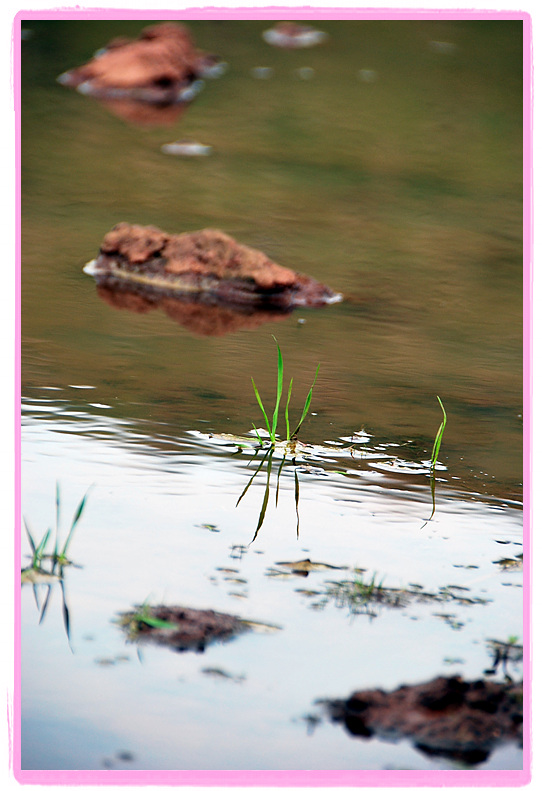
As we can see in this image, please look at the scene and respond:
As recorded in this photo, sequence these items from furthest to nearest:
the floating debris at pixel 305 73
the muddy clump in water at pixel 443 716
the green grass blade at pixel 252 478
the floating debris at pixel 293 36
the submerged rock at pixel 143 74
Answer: the floating debris at pixel 293 36 → the floating debris at pixel 305 73 → the submerged rock at pixel 143 74 → the green grass blade at pixel 252 478 → the muddy clump in water at pixel 443 716

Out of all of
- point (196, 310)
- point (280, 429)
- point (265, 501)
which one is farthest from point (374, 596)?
point (196, 310)

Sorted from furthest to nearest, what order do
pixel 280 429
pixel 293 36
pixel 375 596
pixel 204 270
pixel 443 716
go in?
pixel 293 36 → pixel 204 270 → pixel 280 429 → pixel 375 596 → pixel 443 716

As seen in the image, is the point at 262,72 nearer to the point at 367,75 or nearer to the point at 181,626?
the point at 367,75

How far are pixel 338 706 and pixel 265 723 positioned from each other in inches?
6.6

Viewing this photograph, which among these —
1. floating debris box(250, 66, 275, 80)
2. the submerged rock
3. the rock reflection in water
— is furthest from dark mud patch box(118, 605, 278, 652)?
floating debris box(250, 66, 275, 80)

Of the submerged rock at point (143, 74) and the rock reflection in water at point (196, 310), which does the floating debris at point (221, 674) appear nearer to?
the rock reflection in water at point (196, 310)

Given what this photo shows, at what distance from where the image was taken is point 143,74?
10211 millimetres

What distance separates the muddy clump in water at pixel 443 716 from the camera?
2.09 meters

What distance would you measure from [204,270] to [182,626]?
11.4ft

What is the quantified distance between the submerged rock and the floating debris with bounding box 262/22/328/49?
3.14 ft

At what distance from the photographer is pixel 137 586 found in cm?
256

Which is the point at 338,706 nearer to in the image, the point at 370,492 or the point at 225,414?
the point at 370,492

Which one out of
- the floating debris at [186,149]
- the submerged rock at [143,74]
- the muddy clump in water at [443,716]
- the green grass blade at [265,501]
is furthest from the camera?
the submerged rock at [143,74]

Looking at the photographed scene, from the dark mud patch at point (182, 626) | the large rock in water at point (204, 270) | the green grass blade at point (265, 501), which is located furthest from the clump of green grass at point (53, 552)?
the large rock in water at point (204, 270)
